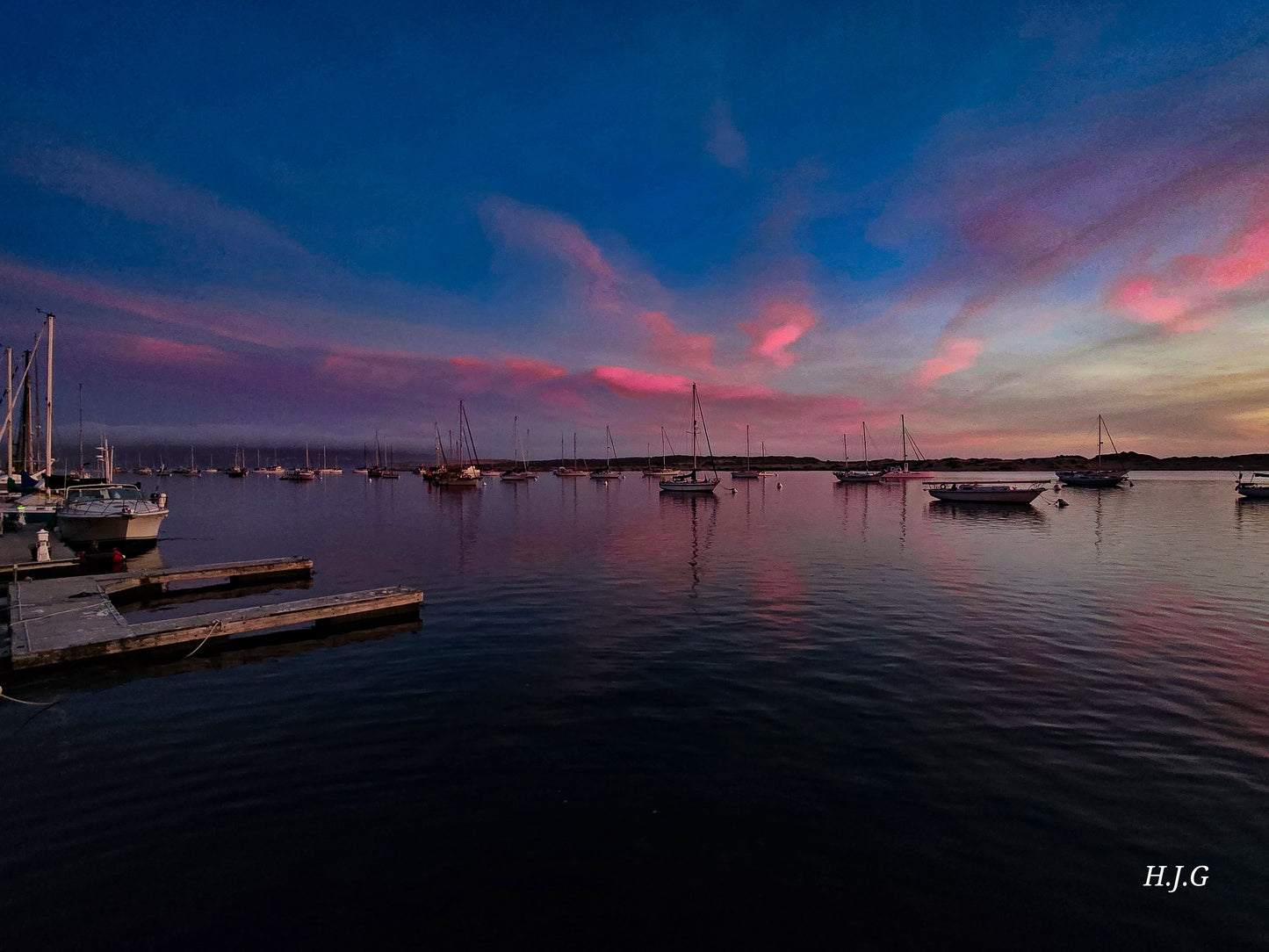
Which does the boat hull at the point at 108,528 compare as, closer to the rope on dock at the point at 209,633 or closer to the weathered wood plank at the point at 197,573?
the weathered wood plank at the point at 197,573

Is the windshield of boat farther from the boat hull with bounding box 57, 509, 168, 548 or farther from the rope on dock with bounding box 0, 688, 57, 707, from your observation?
the rope on dock with bounding box 0, 688, 57, 707

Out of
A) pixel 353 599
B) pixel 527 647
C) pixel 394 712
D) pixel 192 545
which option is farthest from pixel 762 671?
pixel 192 545

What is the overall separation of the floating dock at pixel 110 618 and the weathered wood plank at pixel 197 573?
0.24 feet

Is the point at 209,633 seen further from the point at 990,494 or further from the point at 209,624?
the point at 990,494

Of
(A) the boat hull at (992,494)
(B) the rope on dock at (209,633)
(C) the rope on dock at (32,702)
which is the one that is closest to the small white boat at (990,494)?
(A) the boat hull at (992,494)

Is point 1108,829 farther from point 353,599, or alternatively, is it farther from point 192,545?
point 192,545

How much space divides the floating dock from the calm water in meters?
0.65

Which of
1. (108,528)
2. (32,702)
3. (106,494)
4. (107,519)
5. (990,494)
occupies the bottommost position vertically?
(32,702)

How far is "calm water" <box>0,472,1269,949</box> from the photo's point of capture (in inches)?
248

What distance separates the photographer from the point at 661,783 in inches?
351

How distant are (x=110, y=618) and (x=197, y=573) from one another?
8703mm

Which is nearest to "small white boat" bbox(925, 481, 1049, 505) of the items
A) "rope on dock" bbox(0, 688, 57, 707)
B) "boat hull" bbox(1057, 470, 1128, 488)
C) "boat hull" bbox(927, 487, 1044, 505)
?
"boat hull" bbox(927, 487, 1044, 505)

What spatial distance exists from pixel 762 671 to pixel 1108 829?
6942mm

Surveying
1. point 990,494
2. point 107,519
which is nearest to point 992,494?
point 990,494
